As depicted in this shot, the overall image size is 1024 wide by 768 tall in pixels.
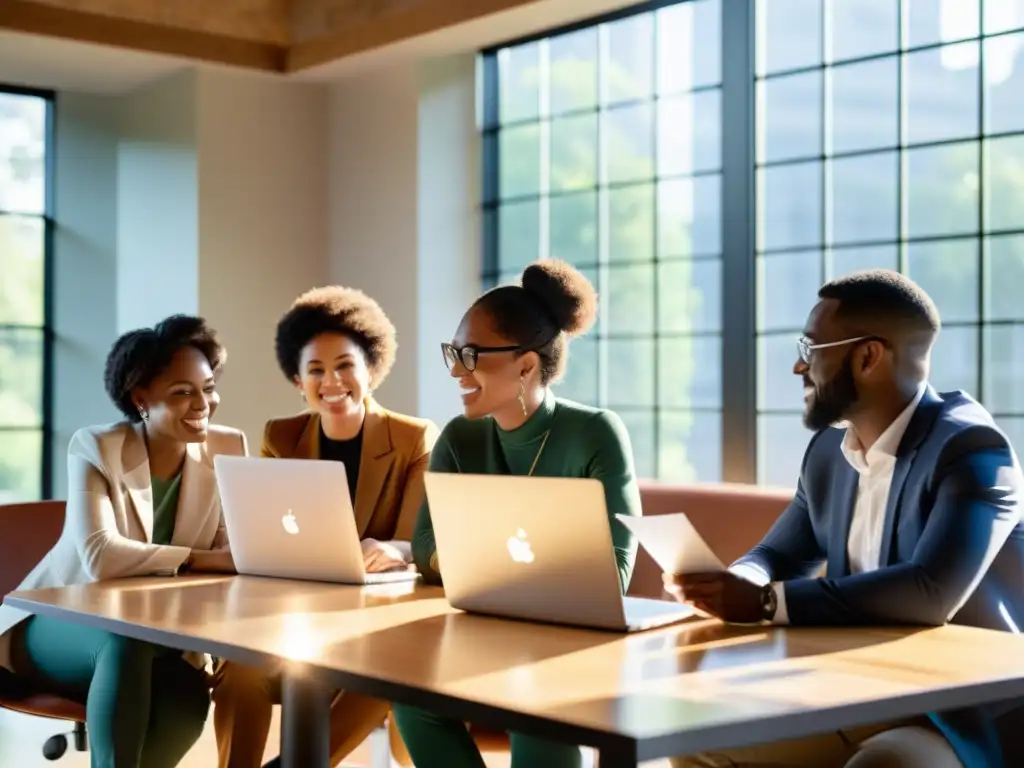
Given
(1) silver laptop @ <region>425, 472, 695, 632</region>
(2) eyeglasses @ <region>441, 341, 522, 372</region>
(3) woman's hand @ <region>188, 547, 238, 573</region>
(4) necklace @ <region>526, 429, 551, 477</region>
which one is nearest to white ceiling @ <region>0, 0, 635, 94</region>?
(2) eyeglasses @ <region>441, 341, 522, 372</region>

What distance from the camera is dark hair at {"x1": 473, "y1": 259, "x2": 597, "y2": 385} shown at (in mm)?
2920

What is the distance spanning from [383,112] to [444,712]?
4413 millimetres

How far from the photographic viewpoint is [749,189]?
4.66 metres

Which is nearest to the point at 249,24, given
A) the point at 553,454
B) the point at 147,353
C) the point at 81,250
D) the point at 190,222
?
the point at 190,222

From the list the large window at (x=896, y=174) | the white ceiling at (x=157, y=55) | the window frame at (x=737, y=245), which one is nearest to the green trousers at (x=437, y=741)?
the large window at (x=896, y=174)

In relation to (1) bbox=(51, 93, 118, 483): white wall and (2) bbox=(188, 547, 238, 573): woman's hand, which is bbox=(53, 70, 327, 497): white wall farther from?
(2) bbox=(188, 547, 238, 573): woman's hand

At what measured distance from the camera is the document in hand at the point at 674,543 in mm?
2094

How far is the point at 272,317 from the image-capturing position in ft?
19.6

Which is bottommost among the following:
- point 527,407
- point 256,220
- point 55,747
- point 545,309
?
point 55,747

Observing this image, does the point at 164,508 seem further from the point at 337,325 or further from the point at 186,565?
the point at 337,325

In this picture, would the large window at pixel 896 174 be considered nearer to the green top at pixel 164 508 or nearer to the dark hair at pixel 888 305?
the dark hair at pixel 888 305

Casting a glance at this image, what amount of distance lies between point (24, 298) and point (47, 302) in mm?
104

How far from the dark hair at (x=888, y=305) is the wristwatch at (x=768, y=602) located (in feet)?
1.80

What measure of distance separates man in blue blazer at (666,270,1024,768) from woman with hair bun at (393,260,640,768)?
376mm
